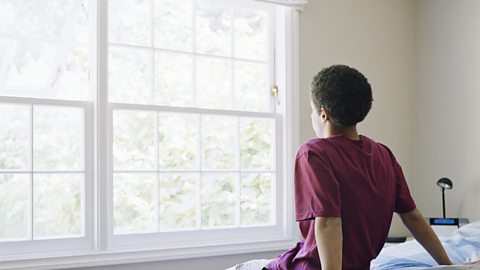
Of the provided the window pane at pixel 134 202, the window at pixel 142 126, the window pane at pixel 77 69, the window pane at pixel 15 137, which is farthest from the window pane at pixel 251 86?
the window pane at pixel 15 137

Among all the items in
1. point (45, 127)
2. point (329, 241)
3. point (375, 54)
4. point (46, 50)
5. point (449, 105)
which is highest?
point (375, 54)

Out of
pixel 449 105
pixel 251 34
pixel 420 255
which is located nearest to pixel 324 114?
pixel 420 255

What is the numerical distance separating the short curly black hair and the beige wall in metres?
2.07

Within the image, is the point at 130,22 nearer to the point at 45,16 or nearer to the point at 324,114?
the point at 45,16

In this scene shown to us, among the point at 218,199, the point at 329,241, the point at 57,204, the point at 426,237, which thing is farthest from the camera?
the point at 218,199

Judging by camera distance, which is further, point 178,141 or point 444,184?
point 444,184

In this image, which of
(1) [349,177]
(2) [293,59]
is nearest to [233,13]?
(2) [293,59]

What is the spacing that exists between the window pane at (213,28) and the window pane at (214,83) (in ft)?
0.23

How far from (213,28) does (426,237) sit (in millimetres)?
2118

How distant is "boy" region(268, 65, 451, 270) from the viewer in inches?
58.2

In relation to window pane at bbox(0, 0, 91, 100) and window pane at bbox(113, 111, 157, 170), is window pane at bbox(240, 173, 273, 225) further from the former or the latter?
window pane at bbox(0, 0, 91, 100)

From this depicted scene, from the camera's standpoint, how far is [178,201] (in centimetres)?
325

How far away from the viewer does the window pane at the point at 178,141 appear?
321 centimetres

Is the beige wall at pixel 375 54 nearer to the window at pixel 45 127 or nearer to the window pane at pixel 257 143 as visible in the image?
the window pane at pixel 257 143
